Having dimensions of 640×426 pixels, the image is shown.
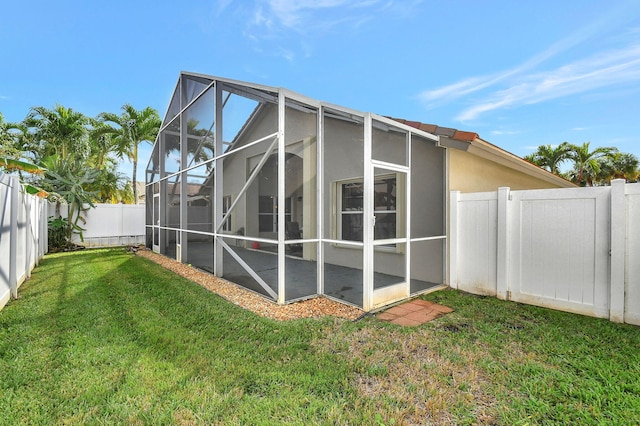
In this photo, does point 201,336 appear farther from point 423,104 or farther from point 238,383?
point 423,104

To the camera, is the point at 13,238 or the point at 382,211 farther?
the point at 13,238

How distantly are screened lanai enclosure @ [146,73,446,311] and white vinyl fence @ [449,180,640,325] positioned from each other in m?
0.63

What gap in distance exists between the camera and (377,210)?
4867mm

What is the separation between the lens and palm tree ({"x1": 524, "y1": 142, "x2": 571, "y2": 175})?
62.6 ft

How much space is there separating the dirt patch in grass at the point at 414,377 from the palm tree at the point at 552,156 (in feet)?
70.1

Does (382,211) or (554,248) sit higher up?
(382,211)

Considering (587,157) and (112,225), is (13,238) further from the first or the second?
(587,157)

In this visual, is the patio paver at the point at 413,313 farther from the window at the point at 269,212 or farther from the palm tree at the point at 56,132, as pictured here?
the palm tree at the point at 56,132

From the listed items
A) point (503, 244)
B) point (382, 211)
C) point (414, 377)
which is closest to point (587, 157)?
point (503, 244)

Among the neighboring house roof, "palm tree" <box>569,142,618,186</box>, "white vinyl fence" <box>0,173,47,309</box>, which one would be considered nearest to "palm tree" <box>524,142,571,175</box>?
"palm tree" <box>569,142,618,186</box>

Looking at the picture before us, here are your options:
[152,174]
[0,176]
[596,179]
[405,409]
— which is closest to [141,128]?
[152,174]

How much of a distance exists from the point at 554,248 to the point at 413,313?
2.47m

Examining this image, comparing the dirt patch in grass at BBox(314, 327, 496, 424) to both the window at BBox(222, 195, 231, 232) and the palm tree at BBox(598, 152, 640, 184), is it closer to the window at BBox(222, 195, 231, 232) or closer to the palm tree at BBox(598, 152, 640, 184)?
the window at BBox(222, 195, 231, 232)

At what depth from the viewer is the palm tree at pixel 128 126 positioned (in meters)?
16.3
